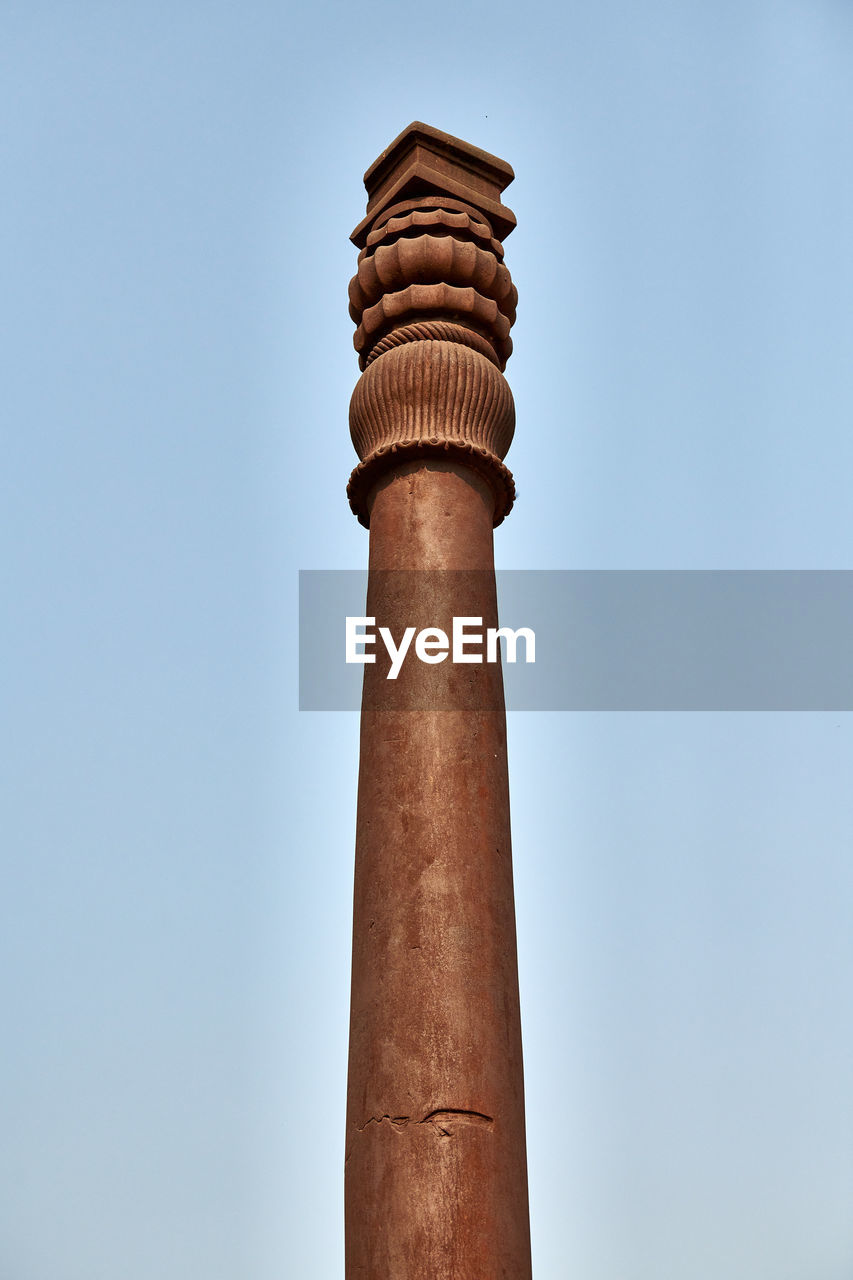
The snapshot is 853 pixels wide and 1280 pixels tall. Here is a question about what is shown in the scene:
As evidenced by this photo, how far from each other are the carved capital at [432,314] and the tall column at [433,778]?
0.01 m

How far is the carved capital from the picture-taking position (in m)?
7.34

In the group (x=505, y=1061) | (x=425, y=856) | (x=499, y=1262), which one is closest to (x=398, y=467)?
(x=425, y=856)

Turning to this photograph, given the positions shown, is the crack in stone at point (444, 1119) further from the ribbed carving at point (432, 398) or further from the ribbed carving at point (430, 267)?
the ribbed carving at point (430, 267)

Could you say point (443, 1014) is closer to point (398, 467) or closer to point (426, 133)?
point (398, 467)

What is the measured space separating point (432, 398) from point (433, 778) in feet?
7.81

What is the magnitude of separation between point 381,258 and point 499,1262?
5.87 meters

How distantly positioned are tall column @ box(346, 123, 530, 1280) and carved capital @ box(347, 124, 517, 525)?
0.01m

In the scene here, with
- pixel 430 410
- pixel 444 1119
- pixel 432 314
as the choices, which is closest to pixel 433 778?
pixel 444 1119

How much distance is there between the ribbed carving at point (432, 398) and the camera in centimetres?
730

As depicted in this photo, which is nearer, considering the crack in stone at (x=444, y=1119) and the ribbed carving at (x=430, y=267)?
the crack in stone at (x=444, y=1119)

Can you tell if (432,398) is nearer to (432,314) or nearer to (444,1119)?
(432,314)

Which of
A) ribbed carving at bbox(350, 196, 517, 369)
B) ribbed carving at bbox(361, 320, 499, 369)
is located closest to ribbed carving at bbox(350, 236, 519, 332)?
ribbed carving at bbox(350, 196, 517, 369)

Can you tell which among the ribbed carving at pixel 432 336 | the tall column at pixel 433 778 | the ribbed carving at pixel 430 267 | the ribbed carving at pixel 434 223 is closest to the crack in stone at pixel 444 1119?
the tall column at pixel 433 778

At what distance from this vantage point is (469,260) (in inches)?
311
